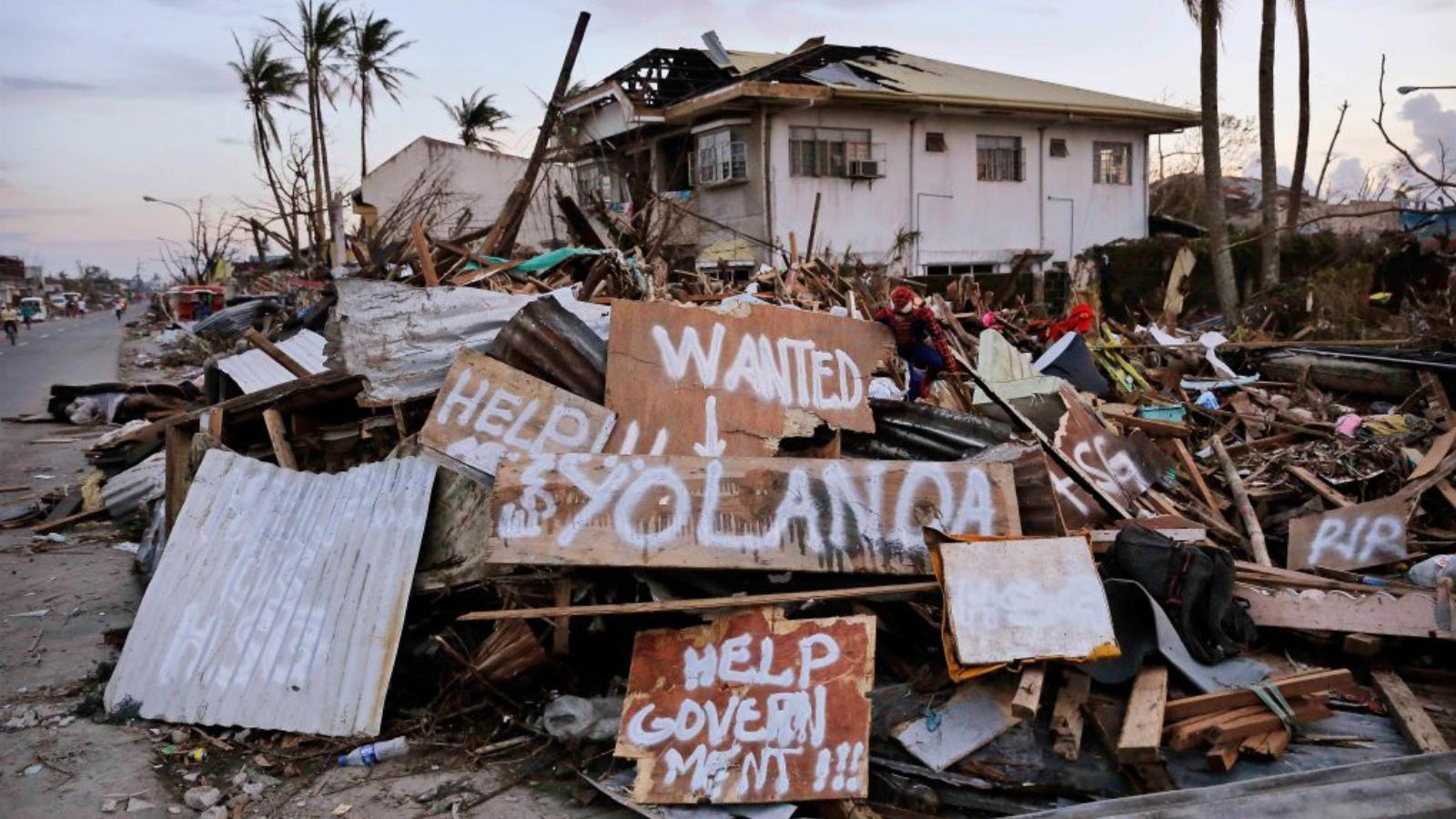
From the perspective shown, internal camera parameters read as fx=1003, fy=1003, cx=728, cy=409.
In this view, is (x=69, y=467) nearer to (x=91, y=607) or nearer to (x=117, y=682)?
(x=91, y=607)

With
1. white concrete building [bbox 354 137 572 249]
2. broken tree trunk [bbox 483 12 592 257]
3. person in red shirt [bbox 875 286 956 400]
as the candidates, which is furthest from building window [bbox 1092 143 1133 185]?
person in red shirt [bbox 875 286 956 400]

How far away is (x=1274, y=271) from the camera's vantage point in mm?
19156

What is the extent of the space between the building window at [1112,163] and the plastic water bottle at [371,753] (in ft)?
80.8

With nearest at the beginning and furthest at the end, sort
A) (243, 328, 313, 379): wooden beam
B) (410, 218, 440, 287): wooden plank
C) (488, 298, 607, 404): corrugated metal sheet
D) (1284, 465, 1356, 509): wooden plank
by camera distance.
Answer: (488, 298, 607, 404): corrugated metal sheet, (1284, 465, 1356, 509): wooden plank, (410, 218, 440, 287): wooden plank, (243, 328, 313, 379): wooden beam

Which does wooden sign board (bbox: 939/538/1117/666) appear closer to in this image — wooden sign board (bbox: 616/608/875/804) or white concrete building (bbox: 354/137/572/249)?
wooden sign board (bbox: 616/608/875/804)

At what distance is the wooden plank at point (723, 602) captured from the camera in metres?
4.48

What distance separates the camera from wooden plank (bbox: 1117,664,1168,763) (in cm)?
386

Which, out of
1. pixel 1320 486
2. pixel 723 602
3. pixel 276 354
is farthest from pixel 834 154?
pixel 723 602

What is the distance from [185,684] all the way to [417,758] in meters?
1.34

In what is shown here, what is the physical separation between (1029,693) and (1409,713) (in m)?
1.70

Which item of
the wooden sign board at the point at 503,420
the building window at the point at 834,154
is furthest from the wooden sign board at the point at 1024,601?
the building window at the point at 834,154

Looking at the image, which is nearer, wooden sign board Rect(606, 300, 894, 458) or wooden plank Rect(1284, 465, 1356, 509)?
wooden sign board Rect(606, 300, 894, 458)

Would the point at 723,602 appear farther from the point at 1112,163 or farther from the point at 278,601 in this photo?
the point at 1112,163

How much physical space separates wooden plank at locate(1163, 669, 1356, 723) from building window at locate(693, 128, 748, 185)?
18.5m
